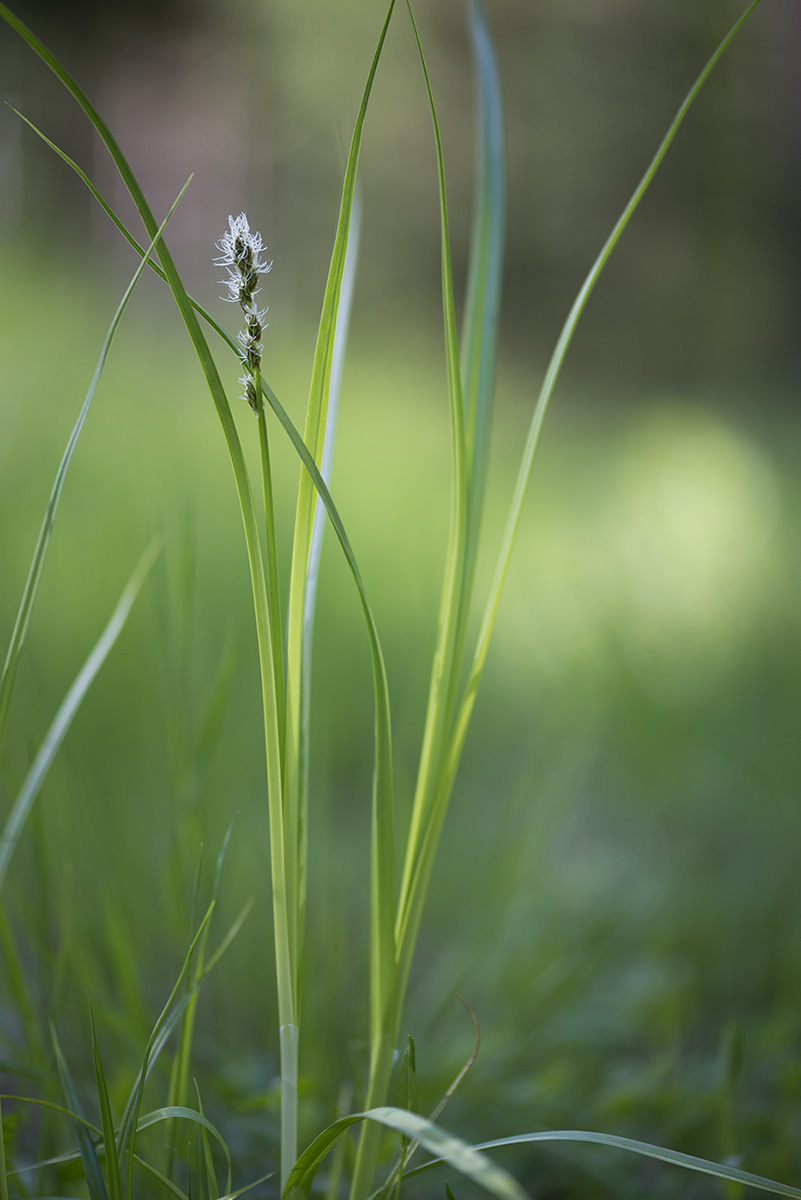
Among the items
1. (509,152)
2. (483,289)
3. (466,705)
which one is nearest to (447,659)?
(466,705)

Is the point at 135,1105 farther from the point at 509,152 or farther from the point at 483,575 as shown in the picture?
the point at 509,152

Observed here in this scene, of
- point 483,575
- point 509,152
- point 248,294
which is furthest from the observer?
point 509,152

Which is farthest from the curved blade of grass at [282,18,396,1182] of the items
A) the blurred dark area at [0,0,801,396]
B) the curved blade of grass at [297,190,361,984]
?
the blurred dark area at [0,0,801,396]

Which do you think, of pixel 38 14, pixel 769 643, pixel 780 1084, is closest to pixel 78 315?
pixel 38 14

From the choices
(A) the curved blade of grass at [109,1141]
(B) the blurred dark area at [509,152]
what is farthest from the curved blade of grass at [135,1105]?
(B) the blurred dark area at [509,152]

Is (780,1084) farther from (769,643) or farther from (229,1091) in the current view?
Result: (769,643)

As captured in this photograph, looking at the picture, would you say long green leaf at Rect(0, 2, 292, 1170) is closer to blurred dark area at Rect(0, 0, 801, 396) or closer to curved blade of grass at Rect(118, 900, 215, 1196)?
curved blade of grass at Rect(118, 900, 215, 1196)
